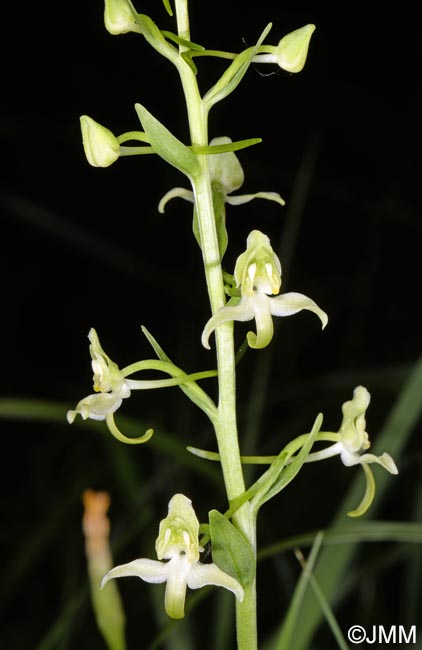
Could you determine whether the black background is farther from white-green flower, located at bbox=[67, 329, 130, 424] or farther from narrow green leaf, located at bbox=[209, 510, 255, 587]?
narrow green leaf, located at bbox=[209, 510, 255, 587]

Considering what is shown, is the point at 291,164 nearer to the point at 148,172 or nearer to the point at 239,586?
the point at 148,172

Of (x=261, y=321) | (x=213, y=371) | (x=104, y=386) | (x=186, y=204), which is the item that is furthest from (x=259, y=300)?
(x=186, y=204)

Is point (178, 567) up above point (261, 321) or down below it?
below

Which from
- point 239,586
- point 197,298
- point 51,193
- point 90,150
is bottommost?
point 239,586

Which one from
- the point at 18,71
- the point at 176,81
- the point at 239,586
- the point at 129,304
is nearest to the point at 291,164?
the point at 176,81

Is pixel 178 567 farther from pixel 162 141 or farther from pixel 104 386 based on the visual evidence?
pixel 162 141

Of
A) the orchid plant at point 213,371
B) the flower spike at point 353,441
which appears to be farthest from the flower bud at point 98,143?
the flower spike at point 353,441

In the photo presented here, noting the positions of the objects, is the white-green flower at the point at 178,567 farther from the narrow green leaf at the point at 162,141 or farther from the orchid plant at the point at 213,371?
the narrow green leaf at the point at 162,141
